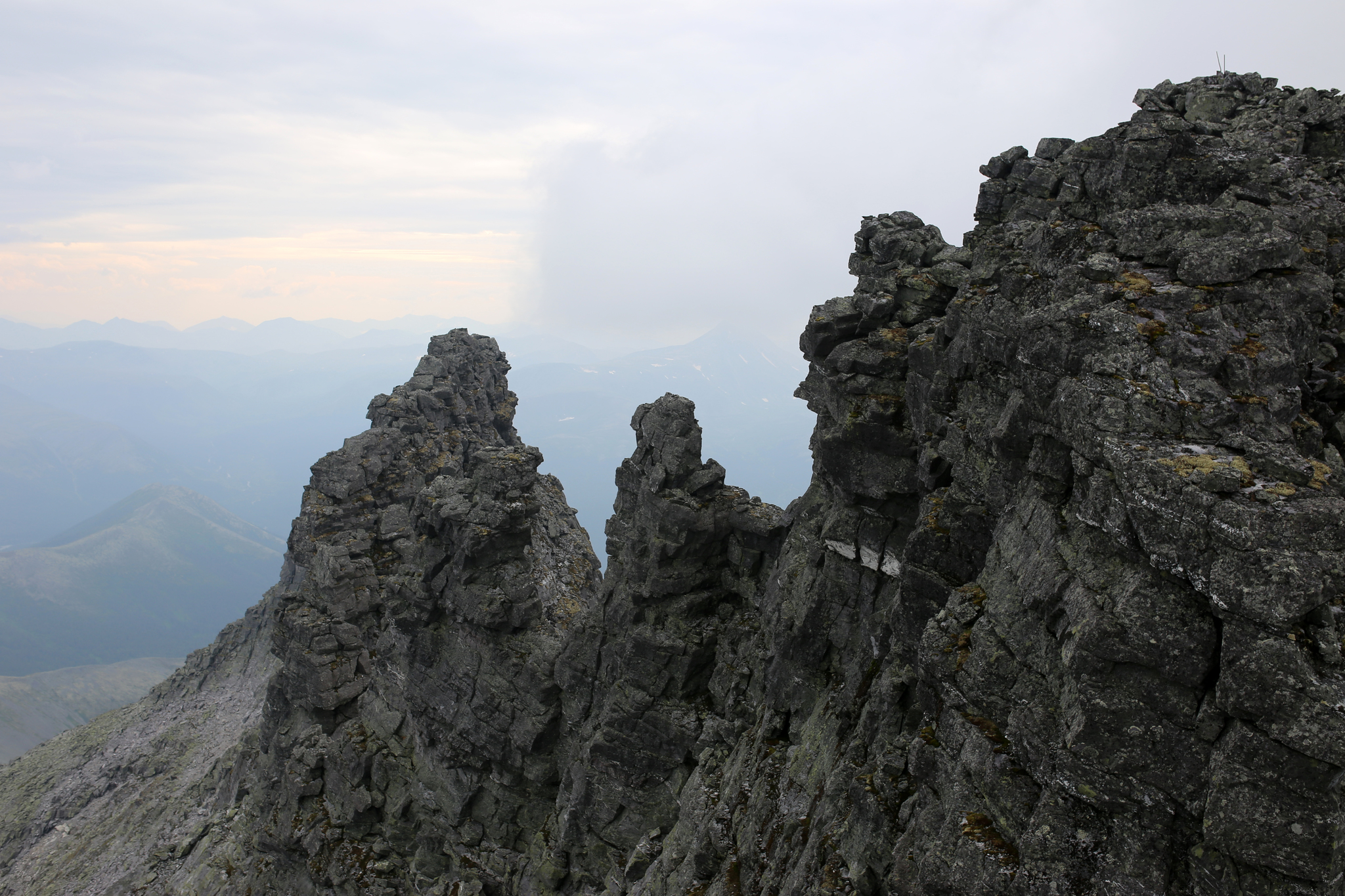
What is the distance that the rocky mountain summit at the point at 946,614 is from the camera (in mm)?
12328

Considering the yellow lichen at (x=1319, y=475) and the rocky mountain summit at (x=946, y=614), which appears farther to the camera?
the rocky mountain summit at (x=946, y=614)

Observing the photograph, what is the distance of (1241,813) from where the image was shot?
37.4 feet

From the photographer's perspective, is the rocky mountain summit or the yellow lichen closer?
the yellow lichen

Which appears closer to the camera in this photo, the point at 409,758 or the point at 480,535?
the point at 480,535

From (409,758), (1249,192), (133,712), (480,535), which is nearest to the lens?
(1249,192)

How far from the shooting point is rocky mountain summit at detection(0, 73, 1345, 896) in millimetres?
12328

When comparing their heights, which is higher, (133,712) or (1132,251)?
(1132,251)

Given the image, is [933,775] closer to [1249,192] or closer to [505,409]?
[1249,192]

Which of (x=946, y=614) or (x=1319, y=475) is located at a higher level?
(x=1319, y=475)

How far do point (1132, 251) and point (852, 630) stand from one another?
1565cm

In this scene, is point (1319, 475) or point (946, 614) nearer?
point (1319, 475)

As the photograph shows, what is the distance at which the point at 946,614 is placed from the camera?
18.2 metres

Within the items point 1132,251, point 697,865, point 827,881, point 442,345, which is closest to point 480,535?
point 697,865

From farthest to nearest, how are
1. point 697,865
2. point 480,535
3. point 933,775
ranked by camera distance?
point 480,535, point 697,865, point 933,775
